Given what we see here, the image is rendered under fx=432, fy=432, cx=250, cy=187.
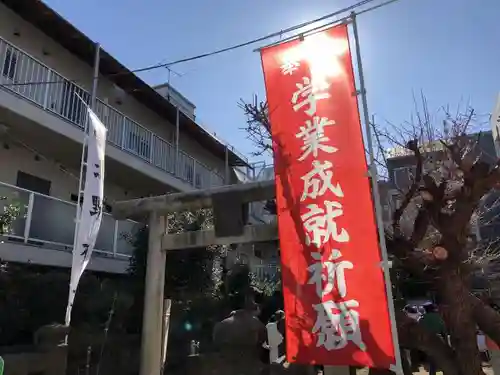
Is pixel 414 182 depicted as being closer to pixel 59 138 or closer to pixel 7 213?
pixel 7 213

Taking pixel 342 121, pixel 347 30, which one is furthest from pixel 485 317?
pixel 347 30

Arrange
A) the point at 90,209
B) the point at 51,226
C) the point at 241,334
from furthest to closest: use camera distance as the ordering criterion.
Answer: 1. the point at 51,226
2. the point at 90,209
3. the point at 241,334

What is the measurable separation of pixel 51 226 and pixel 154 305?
504cm

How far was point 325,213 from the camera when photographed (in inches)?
198

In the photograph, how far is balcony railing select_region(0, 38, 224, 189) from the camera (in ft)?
32.7

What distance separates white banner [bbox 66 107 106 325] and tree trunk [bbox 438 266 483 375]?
5090 millimetres

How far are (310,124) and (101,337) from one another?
5.60 m

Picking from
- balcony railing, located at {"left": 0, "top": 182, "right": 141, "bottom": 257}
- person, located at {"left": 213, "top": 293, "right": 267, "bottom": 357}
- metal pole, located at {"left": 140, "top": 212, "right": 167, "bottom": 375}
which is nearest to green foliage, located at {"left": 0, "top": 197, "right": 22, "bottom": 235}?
balcony railing, located at {"left": 0, "top": 182, "right": 141, "bottom": 257}

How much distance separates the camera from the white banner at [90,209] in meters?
6.36

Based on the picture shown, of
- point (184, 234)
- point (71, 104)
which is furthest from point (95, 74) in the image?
point (184, 234)

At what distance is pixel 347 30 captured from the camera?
18.2ft

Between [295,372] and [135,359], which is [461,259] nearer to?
[295,372]

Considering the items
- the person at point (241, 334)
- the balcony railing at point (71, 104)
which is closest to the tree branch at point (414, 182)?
the person at point (241, 334)

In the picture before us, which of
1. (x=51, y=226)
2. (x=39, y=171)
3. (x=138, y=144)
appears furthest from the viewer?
(x=138, y=144)
